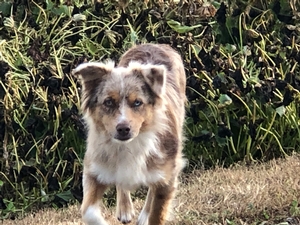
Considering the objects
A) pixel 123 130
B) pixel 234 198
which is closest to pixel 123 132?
pixel 123 130

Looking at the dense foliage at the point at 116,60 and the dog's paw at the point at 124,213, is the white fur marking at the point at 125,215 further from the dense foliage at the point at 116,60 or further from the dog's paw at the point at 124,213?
the dense foliage at the point at 116,60

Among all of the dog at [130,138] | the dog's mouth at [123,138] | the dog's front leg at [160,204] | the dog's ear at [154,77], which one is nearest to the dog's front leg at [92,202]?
the dog at [130,138]

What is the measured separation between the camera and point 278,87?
7.19m

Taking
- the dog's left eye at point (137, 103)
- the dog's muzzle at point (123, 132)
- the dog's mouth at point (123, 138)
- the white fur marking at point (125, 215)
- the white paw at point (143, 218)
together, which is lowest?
the white fur marking at point (125, 215)

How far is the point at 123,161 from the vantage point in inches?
205

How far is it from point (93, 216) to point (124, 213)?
29.1 inches

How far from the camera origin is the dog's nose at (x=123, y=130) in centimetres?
476

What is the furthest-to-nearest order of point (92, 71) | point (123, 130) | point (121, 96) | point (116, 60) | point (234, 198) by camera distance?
1. point (116, 60)
2. point (234, 198)
3. point (92, 71)
4. point (121, 96)
5. point (123, 130)

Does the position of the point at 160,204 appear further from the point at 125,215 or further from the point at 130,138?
the point at 130,138

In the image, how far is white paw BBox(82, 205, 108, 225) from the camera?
5105mm

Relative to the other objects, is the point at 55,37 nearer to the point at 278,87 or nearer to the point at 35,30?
the point at 35,30

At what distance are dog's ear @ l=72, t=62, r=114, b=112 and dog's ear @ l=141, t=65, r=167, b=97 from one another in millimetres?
253

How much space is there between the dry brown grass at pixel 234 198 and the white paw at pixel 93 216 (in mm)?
645

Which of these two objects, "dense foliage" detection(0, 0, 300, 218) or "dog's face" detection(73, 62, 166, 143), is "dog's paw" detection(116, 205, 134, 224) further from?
"dense foliage" detection(0, 0, 300, 218)
